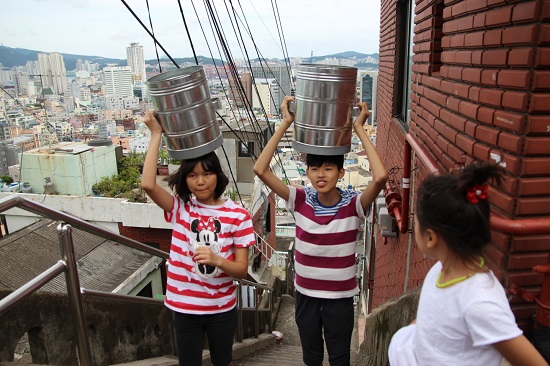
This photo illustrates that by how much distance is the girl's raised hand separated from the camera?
2123mm

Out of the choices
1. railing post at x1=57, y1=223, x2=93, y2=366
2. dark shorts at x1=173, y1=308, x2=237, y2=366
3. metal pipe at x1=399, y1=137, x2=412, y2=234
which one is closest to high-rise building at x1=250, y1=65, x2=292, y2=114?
metal pipe at x1=399, y1=137, x2=412, y2=234

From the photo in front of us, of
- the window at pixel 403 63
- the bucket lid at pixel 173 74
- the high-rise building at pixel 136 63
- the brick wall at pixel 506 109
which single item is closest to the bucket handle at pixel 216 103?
the bucket lid at pixel 173 74

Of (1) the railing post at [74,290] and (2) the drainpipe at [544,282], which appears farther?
(1) the railing post at [74,290]

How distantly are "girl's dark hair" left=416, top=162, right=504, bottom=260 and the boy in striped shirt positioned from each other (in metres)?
0.95

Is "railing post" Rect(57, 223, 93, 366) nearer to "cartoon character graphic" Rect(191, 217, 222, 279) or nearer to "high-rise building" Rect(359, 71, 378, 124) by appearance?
"cartoon character graphic" Rect(191, 217, 222, 279)

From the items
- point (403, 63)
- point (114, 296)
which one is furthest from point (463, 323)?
point (403, 63)

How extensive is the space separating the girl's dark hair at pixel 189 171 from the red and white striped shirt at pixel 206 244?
0.32 ft

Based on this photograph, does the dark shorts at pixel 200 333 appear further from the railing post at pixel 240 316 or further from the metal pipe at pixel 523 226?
the railing post at pixel 240 316

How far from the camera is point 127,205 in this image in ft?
35.9

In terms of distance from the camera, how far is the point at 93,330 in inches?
110

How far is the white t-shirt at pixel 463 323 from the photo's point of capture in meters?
1.09

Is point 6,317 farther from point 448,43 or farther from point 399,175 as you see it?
point 399,175

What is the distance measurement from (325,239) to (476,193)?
115cm

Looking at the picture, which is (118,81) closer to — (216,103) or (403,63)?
(403,63)
